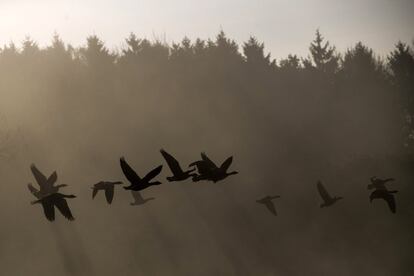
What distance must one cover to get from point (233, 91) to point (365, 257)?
21.7 metres

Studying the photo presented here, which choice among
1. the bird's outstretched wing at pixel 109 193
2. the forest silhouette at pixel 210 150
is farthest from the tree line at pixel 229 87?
the bird's outstretched wing at pixel 109 193

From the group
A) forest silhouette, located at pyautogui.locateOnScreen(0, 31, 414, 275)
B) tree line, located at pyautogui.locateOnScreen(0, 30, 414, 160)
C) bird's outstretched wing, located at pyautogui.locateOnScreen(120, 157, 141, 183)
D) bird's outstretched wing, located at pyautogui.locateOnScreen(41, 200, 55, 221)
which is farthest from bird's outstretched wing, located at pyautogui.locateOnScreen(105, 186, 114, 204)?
tree line, located at pyautogui.locateOnScreen(0, 30, 414, 160)

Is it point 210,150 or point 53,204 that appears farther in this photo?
point 210,150

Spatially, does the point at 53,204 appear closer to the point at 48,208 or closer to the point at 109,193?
the point at 48,208

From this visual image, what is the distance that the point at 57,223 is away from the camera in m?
24.8

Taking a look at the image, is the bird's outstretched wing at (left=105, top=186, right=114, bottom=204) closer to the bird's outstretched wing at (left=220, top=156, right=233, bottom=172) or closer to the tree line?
the bird's outstretched wing at (left=220, top=156, right=233, bottom=172)

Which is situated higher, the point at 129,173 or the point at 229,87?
the point at 229,87

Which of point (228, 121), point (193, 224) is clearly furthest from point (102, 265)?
point (228, 121)

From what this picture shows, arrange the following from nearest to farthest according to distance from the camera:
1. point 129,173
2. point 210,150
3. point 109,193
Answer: point 129,173, point 109,193, point 210,150

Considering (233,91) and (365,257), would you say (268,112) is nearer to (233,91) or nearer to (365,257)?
(233,91)

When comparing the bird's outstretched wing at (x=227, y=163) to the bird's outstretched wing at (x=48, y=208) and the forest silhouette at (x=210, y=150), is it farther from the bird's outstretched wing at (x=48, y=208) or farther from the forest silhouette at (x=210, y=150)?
the forest silhouette at (x=210, y=150)

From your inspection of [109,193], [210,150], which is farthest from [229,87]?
[109,193]

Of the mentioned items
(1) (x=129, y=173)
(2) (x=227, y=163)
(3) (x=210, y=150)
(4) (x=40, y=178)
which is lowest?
(2) (x=227, y=163)

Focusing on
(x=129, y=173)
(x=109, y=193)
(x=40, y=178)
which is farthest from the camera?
(x=109, y=193)
